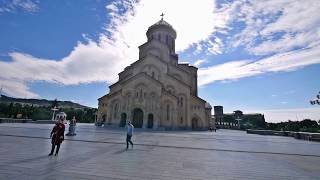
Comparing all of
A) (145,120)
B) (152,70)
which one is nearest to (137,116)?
(145,120)

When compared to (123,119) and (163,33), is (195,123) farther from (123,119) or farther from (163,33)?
(163,33)

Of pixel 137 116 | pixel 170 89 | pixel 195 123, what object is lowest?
pixel 195 123

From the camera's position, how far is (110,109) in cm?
3709

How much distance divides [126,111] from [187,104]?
455 inches

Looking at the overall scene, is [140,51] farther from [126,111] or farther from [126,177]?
[126,177]

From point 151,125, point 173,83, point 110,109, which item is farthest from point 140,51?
point 151,125

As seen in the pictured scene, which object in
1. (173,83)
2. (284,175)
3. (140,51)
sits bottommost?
(284,175)

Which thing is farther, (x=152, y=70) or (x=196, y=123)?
(x=196, y=123)

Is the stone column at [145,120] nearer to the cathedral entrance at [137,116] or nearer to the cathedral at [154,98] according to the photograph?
the cathedral at [154,98]

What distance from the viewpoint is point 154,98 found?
3456 centimetres

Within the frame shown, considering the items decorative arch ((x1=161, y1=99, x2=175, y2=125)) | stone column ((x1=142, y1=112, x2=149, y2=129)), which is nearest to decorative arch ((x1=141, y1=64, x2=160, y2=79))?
decorative arch ((x1=161, y1=99, x2=175, y2=125))

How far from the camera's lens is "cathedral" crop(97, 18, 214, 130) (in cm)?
Answer: 3456

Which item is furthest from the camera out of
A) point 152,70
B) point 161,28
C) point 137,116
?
point 161,28

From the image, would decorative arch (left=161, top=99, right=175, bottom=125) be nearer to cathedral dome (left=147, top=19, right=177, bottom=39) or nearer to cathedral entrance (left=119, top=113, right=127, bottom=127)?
cathedral entrance (left=119, top=113, right=127, bottom=127)
